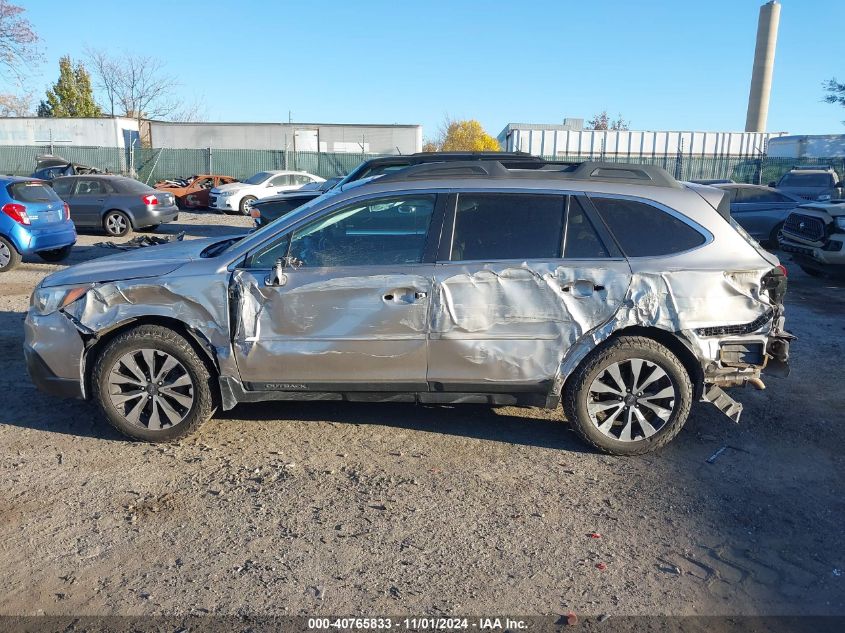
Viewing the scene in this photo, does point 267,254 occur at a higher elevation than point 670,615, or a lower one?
higher

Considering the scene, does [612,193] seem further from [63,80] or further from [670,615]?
[63,80]

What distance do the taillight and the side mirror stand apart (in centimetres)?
836

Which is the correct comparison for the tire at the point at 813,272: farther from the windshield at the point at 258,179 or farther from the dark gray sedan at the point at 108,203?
the windshield at the point at 258,179

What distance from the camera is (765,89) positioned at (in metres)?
65.1

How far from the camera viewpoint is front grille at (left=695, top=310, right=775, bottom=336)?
4479 millimetres

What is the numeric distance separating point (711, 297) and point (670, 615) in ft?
6.90

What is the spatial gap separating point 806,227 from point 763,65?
63.1 meters

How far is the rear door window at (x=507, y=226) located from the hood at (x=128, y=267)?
187cm

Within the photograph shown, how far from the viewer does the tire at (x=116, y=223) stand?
643 inches

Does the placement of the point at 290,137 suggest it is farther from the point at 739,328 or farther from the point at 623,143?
the point at 739,328

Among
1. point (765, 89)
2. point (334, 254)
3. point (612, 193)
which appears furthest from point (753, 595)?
point (765, 89)

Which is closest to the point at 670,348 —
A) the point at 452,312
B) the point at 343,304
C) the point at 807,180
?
the point at 452,312

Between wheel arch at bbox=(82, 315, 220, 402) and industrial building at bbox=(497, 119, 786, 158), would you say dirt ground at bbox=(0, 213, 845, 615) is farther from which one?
industrial building at bbox=(497, 119, 786, 158)

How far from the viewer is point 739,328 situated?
14.8ft
